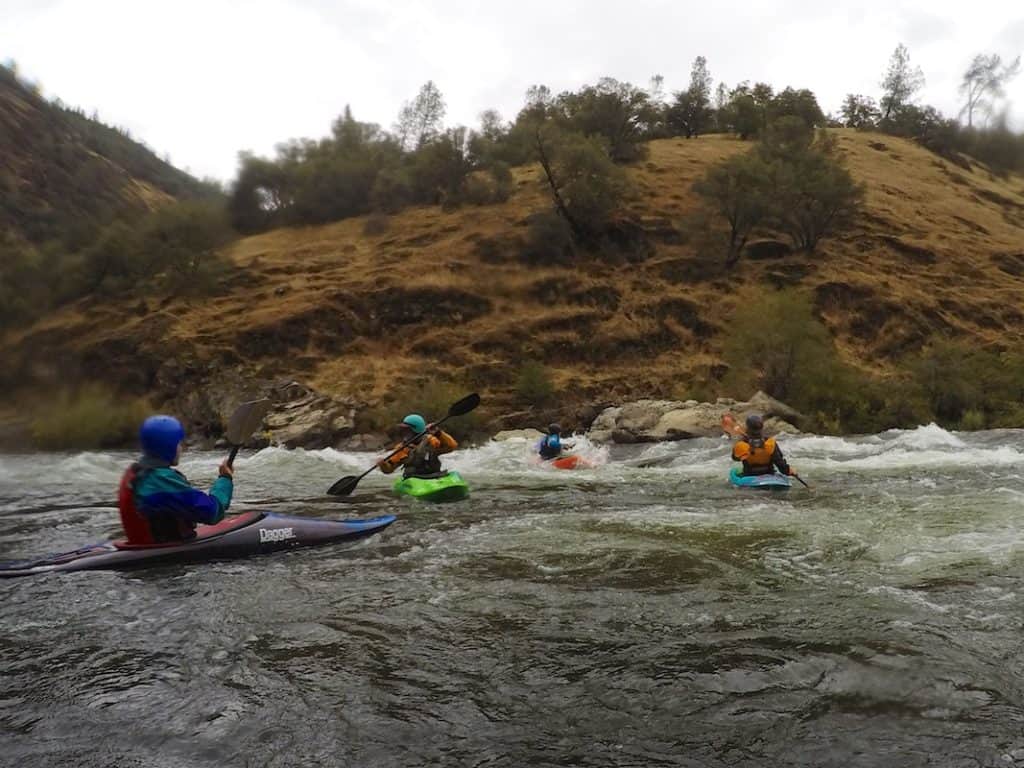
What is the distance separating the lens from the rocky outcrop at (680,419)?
16.7 m

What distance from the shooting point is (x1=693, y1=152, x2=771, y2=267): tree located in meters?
26.3

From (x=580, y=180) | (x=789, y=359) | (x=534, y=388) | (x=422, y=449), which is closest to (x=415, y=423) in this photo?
(x=422, y=449)

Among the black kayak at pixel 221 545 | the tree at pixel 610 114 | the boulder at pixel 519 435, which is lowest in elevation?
the black kayak at pixel 221 545

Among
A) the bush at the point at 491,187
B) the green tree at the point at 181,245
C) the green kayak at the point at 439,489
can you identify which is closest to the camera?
the green kayak at the point at 439,489

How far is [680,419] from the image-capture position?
55.9 ft

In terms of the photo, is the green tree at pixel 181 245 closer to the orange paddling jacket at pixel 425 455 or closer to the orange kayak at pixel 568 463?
the orange kayak at pixel 568 463

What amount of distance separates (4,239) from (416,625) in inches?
1187

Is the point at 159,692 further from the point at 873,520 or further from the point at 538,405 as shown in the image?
the point at 538,405

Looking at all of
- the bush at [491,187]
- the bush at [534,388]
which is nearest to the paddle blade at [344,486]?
the bush at [534,388]

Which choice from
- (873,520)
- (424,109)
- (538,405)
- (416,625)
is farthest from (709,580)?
(424,109)

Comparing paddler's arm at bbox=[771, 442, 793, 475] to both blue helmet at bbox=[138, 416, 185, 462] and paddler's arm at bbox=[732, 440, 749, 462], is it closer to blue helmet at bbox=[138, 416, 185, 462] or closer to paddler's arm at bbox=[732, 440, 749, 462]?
paddler's arm at bbox=[732, 440, 749, 462]

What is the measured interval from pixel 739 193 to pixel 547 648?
2493 centimetres

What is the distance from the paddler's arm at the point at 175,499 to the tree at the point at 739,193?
2397cm

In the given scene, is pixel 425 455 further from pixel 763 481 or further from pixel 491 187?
pixel 491 187
